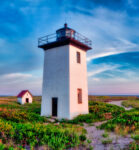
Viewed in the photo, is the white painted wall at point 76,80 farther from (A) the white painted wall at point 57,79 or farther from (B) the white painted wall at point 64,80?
(A) the white painted wall at point 57,79

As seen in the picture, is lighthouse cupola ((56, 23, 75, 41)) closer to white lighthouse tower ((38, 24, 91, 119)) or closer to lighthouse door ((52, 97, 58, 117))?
white lighthouse tower ((38, 24, 91, 119))

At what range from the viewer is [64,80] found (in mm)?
15352

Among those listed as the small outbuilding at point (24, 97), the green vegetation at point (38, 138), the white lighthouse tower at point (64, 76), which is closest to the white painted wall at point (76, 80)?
the white lighthouse tower at point (64, 76)

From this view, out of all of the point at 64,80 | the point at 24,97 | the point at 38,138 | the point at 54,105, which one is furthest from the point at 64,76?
the point at 24,97

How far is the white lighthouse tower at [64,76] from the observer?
15.1 meters

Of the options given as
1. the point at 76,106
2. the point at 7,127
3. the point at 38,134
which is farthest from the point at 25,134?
the point at 76,106

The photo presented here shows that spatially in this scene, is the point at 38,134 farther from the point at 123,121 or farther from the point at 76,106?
the point at 76,106

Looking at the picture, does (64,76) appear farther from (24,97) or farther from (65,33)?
(24,97)

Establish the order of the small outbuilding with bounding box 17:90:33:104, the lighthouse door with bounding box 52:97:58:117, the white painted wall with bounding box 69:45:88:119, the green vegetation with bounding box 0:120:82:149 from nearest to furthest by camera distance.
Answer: the green vegetation with bounding box 0:120:82:149 < the white painted wall with bounding box 69:45:88:119 < the lighthouse door with bounding box 52:97:58:117 < the small outbuilding with bounding box 17:90:33:104

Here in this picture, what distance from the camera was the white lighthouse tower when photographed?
15102 millimetres

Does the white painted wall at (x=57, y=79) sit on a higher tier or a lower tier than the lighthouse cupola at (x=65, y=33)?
lower

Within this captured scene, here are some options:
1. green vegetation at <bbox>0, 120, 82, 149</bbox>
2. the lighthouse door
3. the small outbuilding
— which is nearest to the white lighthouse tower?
the lighthouse door

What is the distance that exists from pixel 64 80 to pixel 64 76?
16.6 inches

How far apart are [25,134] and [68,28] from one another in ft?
38.5
